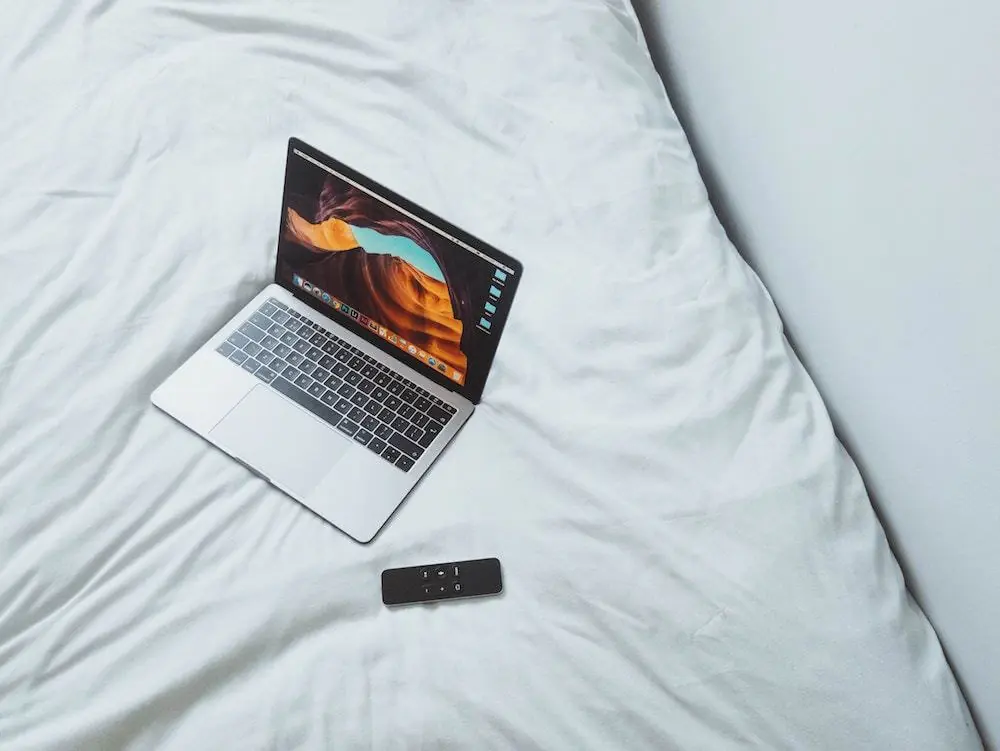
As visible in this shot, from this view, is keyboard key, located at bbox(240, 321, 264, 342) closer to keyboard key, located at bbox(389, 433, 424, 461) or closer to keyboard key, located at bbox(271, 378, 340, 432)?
keyboard key, located at bbox(271, 378, 340, 432)

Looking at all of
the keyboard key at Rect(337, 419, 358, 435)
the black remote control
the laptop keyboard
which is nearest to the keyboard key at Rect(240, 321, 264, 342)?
the laptop keyboard

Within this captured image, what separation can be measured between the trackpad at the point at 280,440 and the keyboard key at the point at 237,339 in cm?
6

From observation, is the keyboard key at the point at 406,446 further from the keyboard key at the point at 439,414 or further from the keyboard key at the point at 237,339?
the keyboard key at the point at 237,339

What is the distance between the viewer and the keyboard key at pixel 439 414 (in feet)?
2.70

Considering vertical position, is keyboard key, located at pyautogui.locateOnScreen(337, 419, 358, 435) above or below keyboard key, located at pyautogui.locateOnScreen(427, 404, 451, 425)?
below

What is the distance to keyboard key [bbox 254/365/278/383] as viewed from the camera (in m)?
0.84

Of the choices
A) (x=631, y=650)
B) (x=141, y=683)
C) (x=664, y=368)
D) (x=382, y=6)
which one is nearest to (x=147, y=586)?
(x=141, y=683)

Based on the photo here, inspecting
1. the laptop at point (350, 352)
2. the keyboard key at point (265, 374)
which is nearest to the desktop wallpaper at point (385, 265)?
the laptop at point (350, 352)

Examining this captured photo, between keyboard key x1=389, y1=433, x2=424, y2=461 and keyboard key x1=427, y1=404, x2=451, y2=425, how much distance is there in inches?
1.4

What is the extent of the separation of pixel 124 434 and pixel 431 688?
39 centimetres

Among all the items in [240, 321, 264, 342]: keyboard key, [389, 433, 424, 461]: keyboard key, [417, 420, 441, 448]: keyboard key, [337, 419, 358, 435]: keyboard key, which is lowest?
[240, 321, 264, 342]: keyboard key

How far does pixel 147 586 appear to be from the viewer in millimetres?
697

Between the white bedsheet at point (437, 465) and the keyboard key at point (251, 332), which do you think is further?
the keyboard key at point (251, 332)

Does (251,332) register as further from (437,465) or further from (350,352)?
(437,465)
